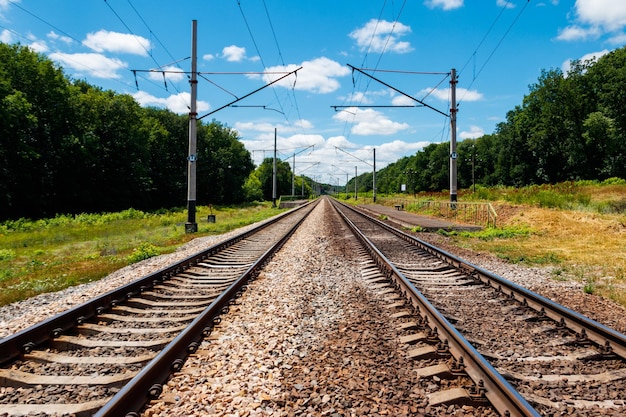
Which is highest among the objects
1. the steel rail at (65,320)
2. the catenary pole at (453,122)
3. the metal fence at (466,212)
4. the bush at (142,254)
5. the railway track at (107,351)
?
the catenary pole at (453,122)

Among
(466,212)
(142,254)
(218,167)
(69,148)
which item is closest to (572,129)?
(466,212)

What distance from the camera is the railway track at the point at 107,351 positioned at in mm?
3451

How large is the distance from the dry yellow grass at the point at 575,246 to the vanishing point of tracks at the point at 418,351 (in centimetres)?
258

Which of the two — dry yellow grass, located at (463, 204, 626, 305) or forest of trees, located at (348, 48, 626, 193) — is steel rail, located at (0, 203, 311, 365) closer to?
dry yellow grass, located at (463, 204, 626, 305)

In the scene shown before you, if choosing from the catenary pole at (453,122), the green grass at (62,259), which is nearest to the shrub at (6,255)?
the green grass at (62,259)

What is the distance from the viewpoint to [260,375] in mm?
4047

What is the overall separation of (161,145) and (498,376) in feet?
223

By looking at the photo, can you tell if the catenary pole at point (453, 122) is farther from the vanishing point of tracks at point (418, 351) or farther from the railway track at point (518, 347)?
the vanishing point of tracks at point (418, 351)

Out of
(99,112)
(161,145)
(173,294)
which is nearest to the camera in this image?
Result: (173,294)

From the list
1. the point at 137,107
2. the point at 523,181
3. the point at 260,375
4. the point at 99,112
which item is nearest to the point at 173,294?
the point at 260,375

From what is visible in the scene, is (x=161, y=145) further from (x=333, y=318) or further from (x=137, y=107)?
(x=333, y=318)

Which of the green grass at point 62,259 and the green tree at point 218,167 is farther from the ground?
the green tree at point 218,167

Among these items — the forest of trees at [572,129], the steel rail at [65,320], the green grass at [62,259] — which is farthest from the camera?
the forest of trees at [572,129]

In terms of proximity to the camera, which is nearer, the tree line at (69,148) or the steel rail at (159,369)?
the steel rail at (159,369)
